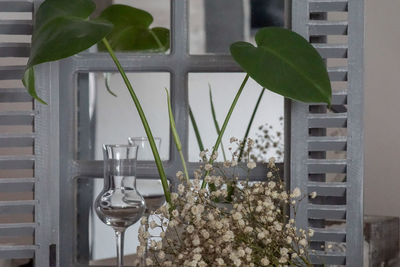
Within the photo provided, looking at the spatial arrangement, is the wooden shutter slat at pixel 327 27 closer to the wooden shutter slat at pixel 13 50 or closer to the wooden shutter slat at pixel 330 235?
the wooden shutter slat at pixel 330 235

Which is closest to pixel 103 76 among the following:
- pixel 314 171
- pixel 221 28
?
pixel 221 28

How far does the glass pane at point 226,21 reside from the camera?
1653 millimetres

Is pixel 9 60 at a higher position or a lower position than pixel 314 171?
higher

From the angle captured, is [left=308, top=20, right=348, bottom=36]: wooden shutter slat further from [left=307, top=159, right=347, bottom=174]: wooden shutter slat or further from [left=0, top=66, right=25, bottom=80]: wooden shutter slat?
[left=0, top=66, right=25, bottom=80]: wooden shutter slat

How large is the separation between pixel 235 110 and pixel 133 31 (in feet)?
0.96

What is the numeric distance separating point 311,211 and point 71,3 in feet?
1.82

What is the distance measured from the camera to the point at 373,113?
182 centimetres

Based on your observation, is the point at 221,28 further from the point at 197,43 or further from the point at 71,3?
the point at 71,3

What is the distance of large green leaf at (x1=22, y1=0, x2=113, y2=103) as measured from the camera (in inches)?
43.1

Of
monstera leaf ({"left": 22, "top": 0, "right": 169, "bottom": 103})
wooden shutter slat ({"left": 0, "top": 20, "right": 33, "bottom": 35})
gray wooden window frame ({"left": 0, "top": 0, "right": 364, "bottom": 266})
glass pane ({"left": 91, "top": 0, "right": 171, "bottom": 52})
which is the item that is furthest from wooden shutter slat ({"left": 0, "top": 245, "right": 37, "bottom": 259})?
glass pane ({"left": 91, "top": 0, "right": 171, "bottom": 52})

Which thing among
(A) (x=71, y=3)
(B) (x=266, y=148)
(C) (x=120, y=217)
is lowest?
(C) (x=120, y=217)

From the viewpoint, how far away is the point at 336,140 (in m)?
1.21

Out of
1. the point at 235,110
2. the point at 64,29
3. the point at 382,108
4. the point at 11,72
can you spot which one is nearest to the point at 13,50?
the point at 11,72

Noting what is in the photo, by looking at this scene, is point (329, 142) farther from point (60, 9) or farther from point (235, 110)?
point (60, 9)
